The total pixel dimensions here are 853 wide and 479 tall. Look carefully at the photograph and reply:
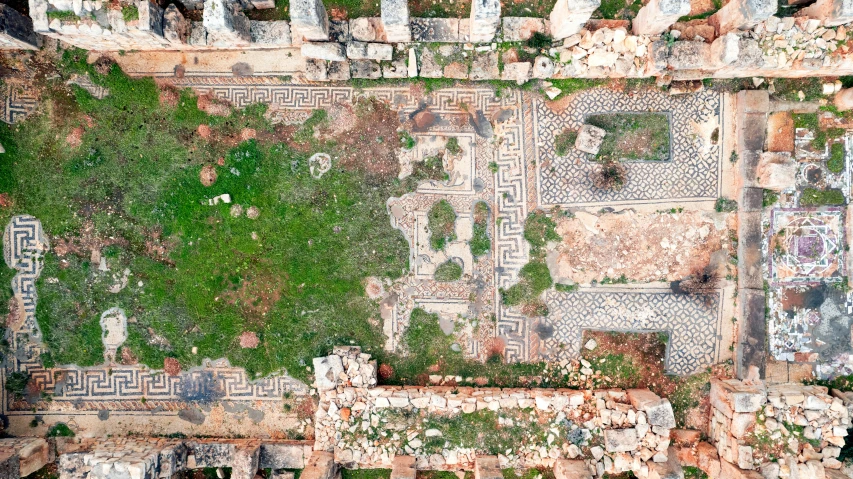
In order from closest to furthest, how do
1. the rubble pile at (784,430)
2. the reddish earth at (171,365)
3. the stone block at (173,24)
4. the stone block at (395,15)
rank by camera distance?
the stone block at (395,15), the rubble pile at (784,430), the stone block at (173,24), the reddish earth at (171,365)

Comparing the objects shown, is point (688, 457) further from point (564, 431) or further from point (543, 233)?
point (543, 233)

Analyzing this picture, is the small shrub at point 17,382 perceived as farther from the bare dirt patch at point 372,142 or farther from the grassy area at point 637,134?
the grassy area at point 637,134

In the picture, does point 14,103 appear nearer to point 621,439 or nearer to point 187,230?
point 187,230

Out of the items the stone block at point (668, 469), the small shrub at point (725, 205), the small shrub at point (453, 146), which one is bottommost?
the stone block at point (668, 469)

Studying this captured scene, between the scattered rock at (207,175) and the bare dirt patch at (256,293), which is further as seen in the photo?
the bare dirt patch at (256,293)

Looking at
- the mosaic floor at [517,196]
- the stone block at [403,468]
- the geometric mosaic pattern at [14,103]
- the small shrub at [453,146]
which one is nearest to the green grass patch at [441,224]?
the mosaic floor at [517,196]

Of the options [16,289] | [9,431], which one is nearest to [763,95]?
[16,289]
